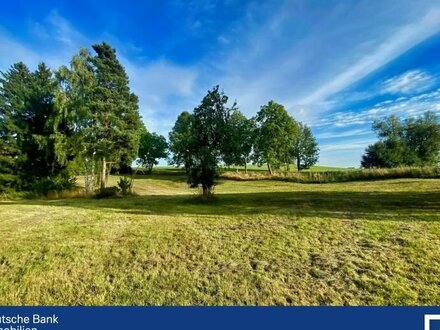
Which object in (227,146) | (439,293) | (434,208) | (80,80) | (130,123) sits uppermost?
(80,80)

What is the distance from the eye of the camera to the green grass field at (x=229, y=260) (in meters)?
4.45

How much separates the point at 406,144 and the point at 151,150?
5238cm

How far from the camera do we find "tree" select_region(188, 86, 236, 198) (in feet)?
43.9

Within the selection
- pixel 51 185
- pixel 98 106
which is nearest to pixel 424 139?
pixel 98 106

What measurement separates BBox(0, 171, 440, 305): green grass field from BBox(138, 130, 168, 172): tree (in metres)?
47.4

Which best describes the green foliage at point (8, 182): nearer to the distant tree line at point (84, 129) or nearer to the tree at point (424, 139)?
the distant tree line at point (84, 129)

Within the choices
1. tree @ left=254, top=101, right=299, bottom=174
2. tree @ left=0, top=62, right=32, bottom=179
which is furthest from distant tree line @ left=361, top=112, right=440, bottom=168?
tree @ left=0, top=62, right=32, bottom=179

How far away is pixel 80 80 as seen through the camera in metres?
21.1

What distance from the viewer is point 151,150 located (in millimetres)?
55688

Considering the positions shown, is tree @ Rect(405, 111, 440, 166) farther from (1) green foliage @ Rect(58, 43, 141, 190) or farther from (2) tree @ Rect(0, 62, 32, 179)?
(2) tree @ Rect(0, 62, 32, 179)

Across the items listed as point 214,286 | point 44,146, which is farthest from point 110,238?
point 44,146
